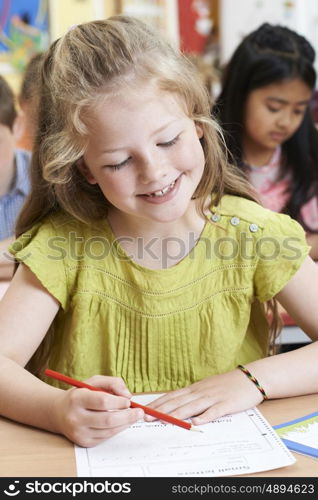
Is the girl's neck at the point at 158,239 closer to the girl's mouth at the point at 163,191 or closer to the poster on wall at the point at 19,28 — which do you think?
the girl's mouth at the point at 163,191

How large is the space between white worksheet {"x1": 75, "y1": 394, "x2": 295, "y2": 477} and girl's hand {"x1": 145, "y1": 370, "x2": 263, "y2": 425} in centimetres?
2

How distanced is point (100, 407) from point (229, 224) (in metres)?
0.46

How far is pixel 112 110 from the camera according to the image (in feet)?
3.47

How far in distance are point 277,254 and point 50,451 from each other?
499 millimetres

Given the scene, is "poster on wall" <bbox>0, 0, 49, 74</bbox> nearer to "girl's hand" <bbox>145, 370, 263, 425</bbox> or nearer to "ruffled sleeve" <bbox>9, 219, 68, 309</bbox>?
"ruffled sleeve" <bbox>9, 219, 68, 309</bbox>

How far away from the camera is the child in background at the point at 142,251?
106cm

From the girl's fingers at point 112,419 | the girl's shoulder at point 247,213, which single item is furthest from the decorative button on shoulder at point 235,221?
the girl's fingers at point 112,419

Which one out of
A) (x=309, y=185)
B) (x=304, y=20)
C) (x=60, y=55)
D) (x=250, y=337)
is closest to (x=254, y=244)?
(x=250, y=337)

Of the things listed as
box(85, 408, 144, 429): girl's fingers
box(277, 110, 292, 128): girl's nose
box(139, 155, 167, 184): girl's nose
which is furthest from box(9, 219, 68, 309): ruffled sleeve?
box(277, 110, 292, 128): girl's nose

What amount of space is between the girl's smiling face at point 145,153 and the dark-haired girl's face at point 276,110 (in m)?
1.26

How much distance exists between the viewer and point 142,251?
126cm

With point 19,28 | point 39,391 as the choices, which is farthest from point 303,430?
point 19,28

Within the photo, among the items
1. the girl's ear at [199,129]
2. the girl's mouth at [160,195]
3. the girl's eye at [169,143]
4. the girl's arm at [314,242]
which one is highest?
the girl's eye at [169,143]

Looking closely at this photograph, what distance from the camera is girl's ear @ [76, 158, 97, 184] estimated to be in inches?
45.9
